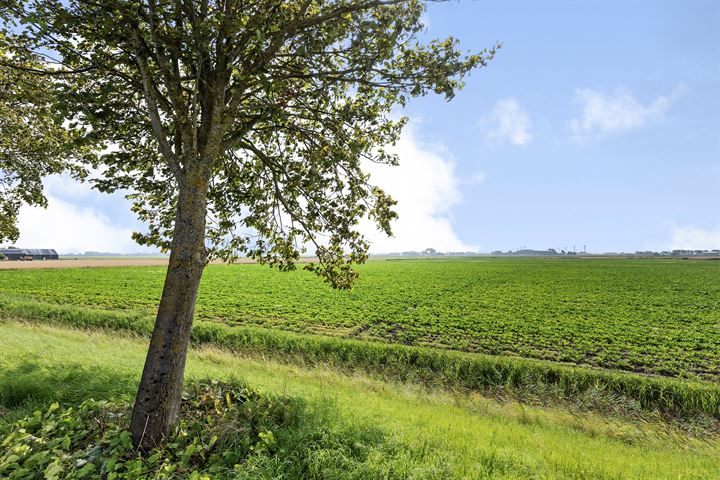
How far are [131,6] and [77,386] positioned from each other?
6.58 m

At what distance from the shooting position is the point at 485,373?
13.1 m

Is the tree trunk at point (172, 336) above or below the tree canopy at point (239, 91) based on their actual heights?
below

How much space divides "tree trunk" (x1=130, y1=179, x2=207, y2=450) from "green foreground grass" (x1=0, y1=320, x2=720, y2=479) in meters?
1.78

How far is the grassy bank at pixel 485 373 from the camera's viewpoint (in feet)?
37.0

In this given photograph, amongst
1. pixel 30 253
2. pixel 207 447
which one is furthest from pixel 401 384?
pixel 30 253

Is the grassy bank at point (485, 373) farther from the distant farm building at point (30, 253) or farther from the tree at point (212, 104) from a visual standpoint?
the distant farm building at point (30, 253)

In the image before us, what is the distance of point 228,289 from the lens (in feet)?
111

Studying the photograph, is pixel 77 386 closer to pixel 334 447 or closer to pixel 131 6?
pixel 334 447

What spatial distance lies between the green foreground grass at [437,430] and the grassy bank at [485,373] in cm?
165

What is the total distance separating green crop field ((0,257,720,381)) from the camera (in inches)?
621

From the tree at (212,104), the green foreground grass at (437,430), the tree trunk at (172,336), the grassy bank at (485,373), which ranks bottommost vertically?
the grassy bank at (485,373)

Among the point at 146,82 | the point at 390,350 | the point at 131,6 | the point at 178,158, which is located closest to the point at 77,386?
the point at 178,158

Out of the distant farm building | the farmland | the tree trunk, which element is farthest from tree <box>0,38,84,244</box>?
the distant farm building

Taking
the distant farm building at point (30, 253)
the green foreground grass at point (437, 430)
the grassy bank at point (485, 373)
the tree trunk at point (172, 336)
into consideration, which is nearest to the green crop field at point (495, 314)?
the grassy bank at point (485, 373)
